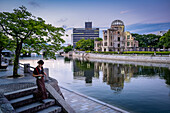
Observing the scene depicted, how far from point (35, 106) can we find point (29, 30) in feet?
27.3

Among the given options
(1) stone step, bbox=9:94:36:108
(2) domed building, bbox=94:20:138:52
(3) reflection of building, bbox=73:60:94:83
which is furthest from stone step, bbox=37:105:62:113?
(2) domed building, bbox=94:20:138:52

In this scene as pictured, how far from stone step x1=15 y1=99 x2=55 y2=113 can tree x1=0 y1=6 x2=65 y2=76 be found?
7.21 meters

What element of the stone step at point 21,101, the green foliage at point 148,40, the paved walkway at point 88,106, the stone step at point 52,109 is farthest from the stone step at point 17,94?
the green foliage at point 148,40

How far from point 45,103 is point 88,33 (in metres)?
187

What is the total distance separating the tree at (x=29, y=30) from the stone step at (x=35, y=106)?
7205 millimetres

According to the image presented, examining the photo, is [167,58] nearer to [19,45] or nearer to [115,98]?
[115,98]

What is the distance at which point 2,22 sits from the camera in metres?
12.9

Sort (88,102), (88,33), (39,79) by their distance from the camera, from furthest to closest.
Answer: (88,33) < (88,102) < (39,79)

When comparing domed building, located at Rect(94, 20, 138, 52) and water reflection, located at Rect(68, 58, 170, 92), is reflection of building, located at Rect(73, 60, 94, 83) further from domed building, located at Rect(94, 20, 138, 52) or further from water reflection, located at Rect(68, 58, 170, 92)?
domed building, located at Rect(94, 20, 138, 52)

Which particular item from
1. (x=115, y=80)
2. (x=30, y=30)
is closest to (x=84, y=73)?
(x=115, y=80)

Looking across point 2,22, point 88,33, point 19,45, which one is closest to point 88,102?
point 19,45

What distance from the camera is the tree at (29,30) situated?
12891mm

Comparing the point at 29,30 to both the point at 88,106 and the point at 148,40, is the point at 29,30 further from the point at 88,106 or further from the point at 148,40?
the point at 148,40

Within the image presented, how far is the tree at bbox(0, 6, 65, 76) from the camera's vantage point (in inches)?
508
